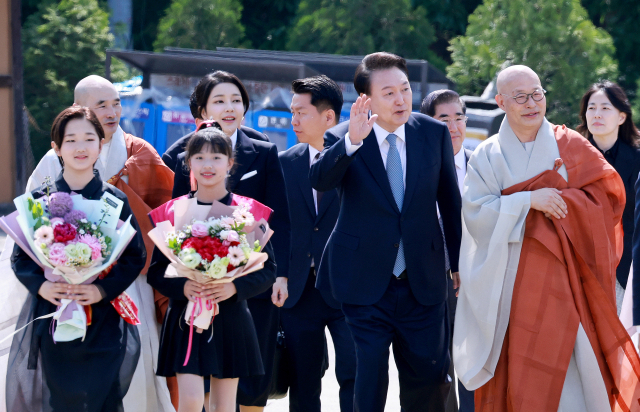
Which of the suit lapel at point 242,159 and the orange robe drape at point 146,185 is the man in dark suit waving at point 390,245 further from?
the orange robe drape at point 146,185

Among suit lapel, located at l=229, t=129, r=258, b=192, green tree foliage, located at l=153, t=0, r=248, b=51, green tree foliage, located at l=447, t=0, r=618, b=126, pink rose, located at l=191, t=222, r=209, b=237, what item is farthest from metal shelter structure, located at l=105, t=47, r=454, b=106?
pink rose, located at l=191, t=222, r=209, b=237

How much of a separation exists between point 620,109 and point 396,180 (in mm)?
2837

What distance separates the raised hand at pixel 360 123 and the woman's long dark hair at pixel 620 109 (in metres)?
3.00

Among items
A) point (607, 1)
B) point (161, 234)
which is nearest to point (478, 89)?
point (607, 1)

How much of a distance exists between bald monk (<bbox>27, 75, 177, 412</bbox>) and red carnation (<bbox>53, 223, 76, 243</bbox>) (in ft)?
3.11

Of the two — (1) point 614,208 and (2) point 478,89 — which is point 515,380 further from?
(2) point 478,89

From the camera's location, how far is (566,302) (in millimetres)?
4191

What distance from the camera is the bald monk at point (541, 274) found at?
13.8 feet

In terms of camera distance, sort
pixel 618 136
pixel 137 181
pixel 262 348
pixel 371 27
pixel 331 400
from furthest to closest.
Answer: pixel 371 27 → pixel 618 136 → pixel 331 400 → pixel 137 181 → pixel 262 348

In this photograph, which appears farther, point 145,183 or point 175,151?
point 175,151

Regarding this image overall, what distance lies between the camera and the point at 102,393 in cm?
398

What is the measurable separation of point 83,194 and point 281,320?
5.24ft

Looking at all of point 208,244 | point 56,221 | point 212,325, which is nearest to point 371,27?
point 212,325

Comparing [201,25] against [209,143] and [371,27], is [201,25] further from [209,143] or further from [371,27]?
[209,143]
